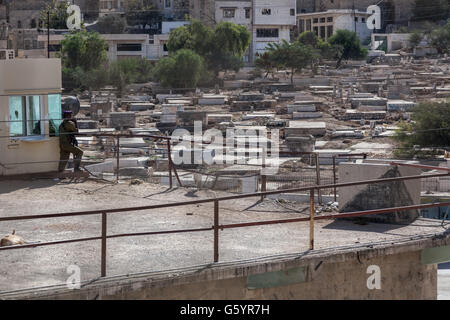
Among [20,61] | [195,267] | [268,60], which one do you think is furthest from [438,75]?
[195,267]

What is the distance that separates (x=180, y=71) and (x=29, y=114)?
36.5 meters

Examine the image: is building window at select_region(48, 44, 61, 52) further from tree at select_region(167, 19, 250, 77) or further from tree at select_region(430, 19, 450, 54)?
tree at select_region(430, 19, 450, 54)

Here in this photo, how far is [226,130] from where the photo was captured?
27.2m

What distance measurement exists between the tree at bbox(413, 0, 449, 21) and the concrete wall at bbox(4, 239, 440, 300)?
72.1m

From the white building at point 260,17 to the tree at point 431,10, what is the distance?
16.7m

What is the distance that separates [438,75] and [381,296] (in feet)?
137

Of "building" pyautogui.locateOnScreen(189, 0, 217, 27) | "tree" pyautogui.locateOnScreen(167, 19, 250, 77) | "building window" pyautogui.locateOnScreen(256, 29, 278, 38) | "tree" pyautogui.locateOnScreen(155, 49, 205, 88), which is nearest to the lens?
"tree" pyautogui.locateOnScreen(155, 49, 205, 88)

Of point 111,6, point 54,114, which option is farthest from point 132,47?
point 54,114

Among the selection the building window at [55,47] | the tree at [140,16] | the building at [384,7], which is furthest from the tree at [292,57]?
the building at [384,7]

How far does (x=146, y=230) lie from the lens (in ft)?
22.4

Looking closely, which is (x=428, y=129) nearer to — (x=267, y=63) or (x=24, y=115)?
(x=24, y=115)

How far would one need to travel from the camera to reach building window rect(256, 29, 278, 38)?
64688 mm
